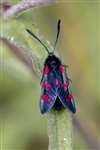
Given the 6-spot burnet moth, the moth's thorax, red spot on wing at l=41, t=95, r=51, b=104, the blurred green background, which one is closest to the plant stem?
the 6-spot burnet moth

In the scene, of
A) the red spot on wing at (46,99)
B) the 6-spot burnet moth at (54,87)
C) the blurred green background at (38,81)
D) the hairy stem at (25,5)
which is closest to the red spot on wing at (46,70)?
the 6-spot burnet moth at (54,87)

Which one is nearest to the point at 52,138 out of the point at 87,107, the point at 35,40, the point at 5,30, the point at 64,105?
the point at 64,105

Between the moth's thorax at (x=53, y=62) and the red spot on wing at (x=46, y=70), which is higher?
the moth's thorax at (x=53, y=62)

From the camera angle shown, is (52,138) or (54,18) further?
(54,18)

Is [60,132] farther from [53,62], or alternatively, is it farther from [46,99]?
[53,62]

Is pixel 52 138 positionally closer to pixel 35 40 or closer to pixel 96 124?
pixel 35 40

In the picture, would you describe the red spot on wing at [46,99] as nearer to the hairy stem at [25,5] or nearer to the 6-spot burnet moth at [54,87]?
the 6-spot burnet moth at [54,87]

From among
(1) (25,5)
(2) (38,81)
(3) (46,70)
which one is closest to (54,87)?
(3) (46,70)
